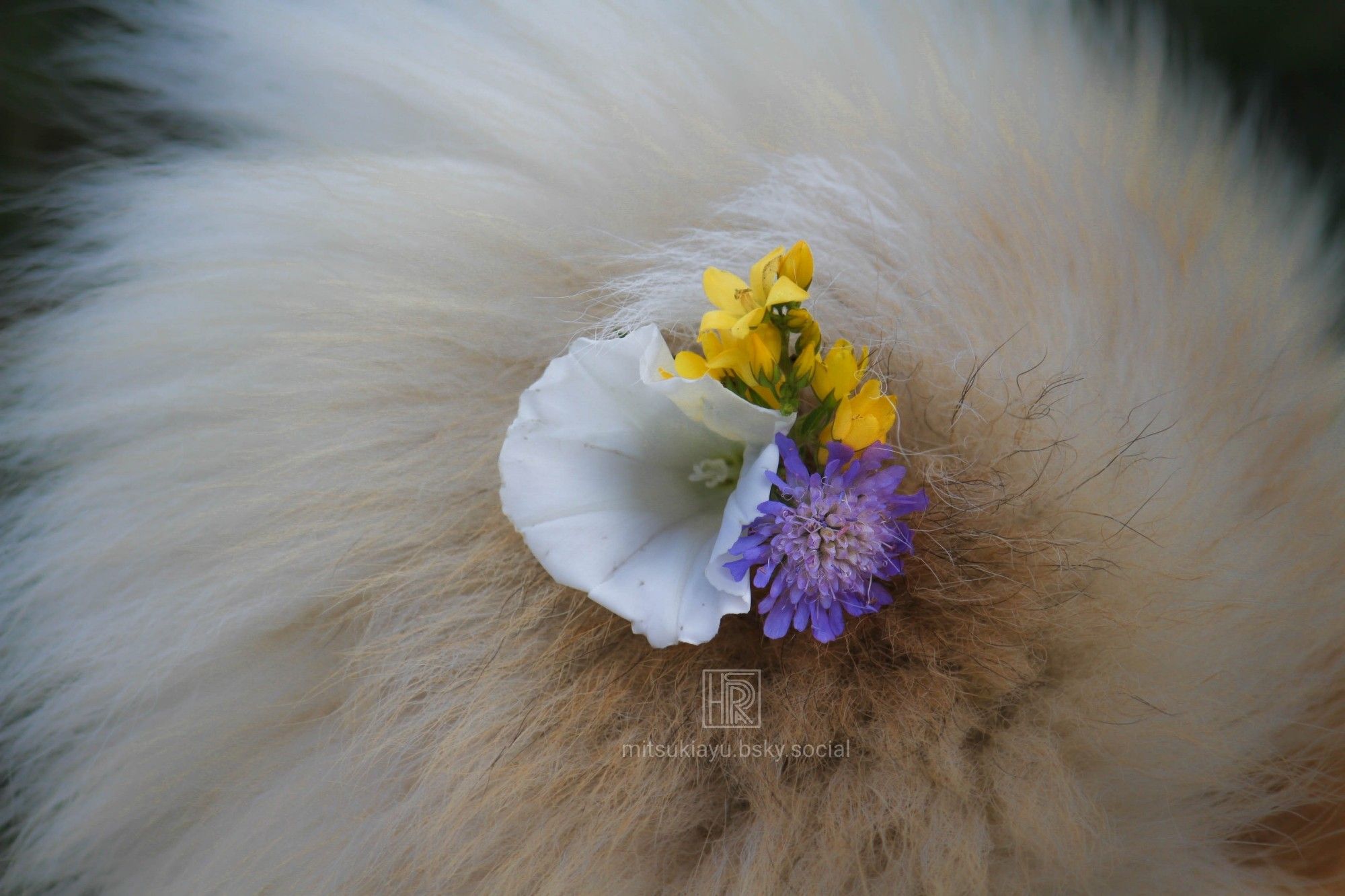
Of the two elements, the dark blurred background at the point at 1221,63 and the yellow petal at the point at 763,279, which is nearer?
the yellow petal at the point at 763,279

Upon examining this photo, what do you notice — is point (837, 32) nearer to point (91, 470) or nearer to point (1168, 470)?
point (1168, 470)

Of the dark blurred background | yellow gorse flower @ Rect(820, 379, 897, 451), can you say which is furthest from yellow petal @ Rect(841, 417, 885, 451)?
the dark blurred background

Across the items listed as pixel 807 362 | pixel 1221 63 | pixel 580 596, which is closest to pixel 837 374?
pixel 807 362

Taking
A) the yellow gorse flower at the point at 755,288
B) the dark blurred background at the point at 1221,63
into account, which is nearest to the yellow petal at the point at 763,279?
the yellow gorse flower at the point at 755,288

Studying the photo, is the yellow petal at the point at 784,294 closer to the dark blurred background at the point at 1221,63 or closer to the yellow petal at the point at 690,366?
the yellow petal at the point at 690,366

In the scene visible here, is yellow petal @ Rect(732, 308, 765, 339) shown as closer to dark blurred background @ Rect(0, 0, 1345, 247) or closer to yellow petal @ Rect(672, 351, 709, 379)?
yellow petal @ Rect(672, 351, 709, 379)
